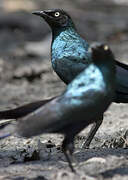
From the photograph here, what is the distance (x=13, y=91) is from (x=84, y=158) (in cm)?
508

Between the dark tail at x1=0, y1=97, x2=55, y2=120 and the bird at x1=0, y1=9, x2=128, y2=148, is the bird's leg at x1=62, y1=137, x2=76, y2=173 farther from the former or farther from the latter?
the bird at x1=0, y1=9, x2=128, y2=148

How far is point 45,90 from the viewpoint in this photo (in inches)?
408

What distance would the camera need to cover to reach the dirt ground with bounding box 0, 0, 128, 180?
16.6 ft

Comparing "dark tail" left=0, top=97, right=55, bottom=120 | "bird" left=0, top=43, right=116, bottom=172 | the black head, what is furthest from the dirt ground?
the black head

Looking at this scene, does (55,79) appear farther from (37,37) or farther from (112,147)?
(112,147)

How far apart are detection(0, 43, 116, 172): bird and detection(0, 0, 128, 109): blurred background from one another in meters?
4.42

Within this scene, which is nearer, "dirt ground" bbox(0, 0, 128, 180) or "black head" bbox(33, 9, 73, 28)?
"dirt ground" bbox(0, 0, 128, 180)

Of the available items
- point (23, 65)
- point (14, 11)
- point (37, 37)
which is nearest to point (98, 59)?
point (23, 65)

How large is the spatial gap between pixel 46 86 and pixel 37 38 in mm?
3689

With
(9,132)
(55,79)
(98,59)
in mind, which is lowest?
(55,79)

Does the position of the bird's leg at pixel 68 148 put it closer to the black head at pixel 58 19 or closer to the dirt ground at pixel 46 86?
the dirt ground at pixel 46 86

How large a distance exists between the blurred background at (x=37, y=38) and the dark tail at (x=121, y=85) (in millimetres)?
2973

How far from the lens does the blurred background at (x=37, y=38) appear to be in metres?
10.6

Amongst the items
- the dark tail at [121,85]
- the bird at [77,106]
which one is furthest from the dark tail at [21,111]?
the dark tail at [121,85]
